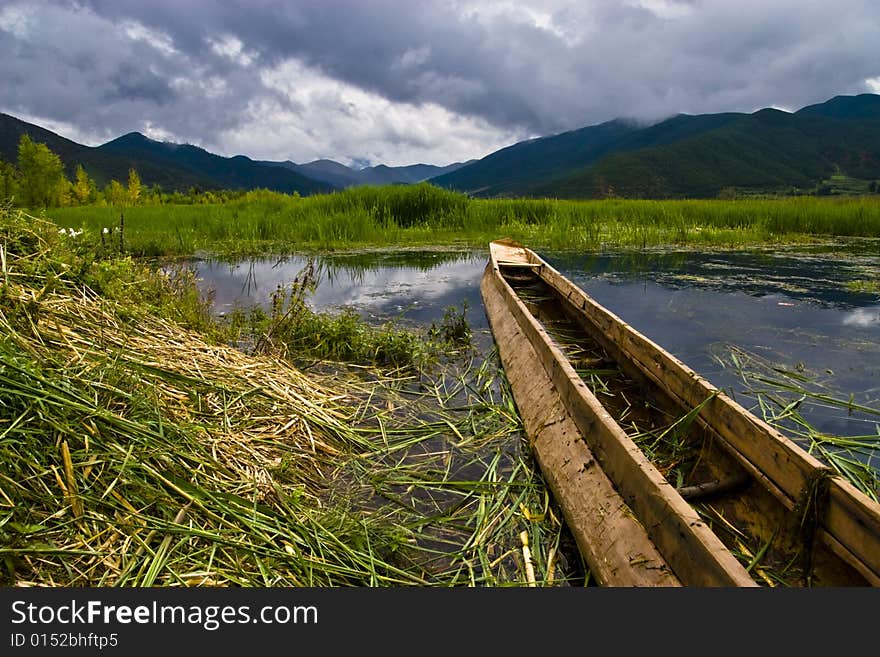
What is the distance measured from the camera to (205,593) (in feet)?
5.08

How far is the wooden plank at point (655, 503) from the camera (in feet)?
4.42

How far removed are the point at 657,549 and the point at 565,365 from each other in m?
1.27

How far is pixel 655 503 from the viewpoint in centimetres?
165

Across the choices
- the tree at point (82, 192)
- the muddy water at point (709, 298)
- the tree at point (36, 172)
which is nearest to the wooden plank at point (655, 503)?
the muddy water at point (709, 298)

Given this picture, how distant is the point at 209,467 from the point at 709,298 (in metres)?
5.75

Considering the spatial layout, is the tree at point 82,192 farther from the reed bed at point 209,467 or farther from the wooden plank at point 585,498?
the wooden plank at point 585,498

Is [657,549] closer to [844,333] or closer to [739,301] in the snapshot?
[844,333]

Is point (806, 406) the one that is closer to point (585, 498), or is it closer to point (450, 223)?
point (585, 498)

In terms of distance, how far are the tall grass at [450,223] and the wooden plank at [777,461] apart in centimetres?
880

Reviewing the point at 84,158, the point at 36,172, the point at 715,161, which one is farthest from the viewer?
the point at 84,158

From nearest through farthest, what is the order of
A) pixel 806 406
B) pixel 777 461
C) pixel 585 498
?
1. pixel 777 461
2. pixel 585 498
3. pixel 806 406

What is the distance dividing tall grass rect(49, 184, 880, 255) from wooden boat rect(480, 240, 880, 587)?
855 centimetres

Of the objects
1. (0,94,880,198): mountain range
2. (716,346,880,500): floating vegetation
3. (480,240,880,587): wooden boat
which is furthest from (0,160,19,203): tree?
(0,94,880,198): mountain range

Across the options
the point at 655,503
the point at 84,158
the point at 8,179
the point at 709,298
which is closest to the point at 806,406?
the point at 655,503
